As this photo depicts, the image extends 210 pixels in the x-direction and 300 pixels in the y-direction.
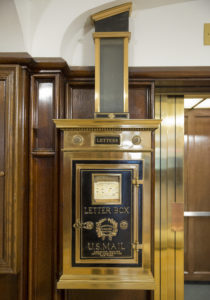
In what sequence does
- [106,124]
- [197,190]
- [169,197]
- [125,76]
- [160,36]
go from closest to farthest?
[106,124]
[125,76]
[160,36]
[169,197]
[197,190]

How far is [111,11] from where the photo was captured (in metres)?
1.87

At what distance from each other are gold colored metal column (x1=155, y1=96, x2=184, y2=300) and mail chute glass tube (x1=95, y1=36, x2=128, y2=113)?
589 mm

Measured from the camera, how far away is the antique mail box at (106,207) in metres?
1.72

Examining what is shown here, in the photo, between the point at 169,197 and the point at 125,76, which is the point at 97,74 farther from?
the point at 169,197

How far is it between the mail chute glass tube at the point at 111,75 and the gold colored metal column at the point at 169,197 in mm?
589

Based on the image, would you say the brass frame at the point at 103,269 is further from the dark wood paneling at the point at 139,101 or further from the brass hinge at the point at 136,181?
the dark wood paneling at the point at 139,101

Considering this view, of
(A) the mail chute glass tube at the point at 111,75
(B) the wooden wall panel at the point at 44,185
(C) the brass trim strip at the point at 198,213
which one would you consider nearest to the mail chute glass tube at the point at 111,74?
(A) the mail chute glass tube at the point at 111,75

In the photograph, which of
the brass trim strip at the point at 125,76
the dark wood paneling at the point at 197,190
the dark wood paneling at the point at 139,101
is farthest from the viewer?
the dark wood paneling at the point at 197,190

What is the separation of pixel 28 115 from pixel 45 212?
782mm

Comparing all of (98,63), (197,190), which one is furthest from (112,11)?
(197,190)

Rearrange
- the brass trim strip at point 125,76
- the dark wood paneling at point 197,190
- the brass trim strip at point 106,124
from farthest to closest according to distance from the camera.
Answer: the dark wood paneling at point 197,190
the brass trim strip at point 125,76
the brass trim strip at point 106,124

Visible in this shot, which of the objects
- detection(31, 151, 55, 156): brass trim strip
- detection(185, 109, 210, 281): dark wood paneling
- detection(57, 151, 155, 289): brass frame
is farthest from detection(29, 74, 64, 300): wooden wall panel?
detection(185, 109, 210, 281): dark wood paneling

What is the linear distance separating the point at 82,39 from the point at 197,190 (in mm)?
2217

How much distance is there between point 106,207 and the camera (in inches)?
68.3
